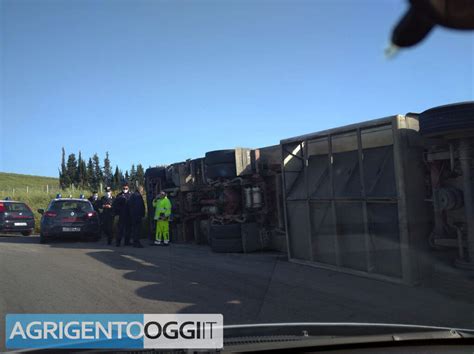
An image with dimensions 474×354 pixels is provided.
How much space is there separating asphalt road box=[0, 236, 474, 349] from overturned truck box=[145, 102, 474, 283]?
1.72 ft

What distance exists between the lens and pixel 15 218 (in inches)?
689

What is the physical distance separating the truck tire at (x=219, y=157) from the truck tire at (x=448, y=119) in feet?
17.8

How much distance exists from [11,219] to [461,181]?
16106mm

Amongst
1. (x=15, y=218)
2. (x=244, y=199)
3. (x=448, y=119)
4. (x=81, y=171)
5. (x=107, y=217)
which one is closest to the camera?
(x=448, y=119)

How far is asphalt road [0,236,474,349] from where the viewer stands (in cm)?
547

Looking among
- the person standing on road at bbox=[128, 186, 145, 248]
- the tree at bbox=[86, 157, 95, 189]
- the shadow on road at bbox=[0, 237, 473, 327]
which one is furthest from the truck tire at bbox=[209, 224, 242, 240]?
the tree at bbox=[86, 157, 95, 189]

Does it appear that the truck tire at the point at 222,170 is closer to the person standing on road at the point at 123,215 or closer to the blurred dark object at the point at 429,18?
the person standing on road at the point at 123,215

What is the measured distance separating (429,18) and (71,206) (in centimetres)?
1423

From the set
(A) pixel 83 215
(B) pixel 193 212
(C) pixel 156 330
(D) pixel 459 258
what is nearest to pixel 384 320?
(D) pixel 459 258

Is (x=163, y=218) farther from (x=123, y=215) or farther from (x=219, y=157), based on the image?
(x=219, y=157)

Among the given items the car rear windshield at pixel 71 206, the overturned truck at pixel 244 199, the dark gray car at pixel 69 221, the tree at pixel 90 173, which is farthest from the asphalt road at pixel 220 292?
the tree at pixel 90 173

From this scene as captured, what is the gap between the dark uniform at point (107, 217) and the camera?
1424 centimetres

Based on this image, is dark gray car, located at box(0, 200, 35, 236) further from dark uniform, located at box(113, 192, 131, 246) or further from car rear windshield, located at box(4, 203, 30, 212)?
dark uniform, located at box(113, 192, 131, 246)

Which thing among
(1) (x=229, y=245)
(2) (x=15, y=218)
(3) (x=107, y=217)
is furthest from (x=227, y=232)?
(2) (x=15, y=218)
